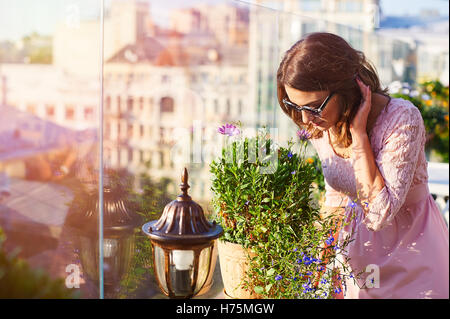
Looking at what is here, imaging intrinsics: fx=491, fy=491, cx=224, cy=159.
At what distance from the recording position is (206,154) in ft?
4.81

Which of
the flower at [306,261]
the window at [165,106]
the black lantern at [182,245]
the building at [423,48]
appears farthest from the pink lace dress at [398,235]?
the building at [423,48]

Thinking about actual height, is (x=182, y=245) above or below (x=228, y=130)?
below

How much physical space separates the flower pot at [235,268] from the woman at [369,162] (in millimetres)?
299

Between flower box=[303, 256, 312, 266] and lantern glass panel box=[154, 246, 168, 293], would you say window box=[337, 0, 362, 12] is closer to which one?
flower box=[303, 256, 312, 266]

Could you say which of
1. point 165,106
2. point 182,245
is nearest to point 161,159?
point 182,245

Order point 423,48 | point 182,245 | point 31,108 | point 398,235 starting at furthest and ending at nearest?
1. point 423,48
2. point 31,108
3. point 398,235
4. point 182,245

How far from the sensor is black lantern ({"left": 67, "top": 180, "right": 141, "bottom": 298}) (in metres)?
1.28

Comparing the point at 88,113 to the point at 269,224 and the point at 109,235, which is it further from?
the point at 269,224

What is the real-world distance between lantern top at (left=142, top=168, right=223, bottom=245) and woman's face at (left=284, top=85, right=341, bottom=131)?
439mm

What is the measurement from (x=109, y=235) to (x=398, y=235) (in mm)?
820

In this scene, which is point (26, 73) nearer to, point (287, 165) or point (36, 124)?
point (36, 124)

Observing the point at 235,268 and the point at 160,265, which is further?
the point at 235,268

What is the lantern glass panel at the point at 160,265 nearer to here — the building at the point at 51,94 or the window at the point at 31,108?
the building at the point at 51,94

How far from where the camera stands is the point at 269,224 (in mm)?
1164
